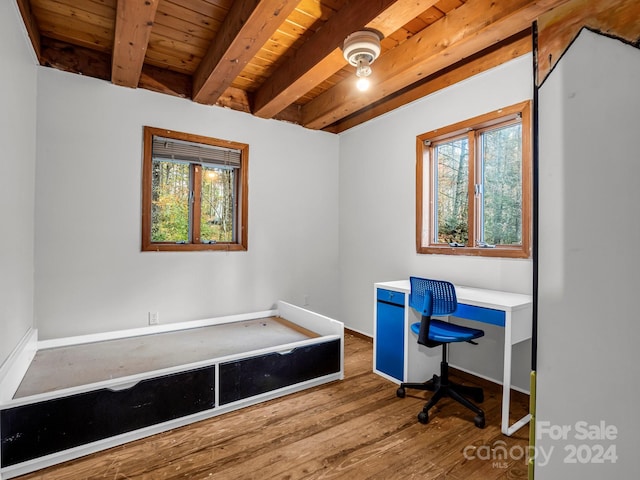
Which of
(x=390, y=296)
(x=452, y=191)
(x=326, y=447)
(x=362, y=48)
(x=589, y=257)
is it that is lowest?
(x=326, y=447)

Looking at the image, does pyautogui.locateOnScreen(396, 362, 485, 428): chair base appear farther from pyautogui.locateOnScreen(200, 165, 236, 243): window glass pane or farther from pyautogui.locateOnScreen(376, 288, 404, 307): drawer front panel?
pyautogui.locateOnScreen(200, 165, 236, 243): window glass pane

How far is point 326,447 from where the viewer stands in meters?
1.94

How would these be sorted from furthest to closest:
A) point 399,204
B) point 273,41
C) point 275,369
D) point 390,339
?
1. point 399,204
2. point 390,339
3. point 273,41
4. point 275,369

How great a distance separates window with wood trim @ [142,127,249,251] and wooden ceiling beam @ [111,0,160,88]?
0.48 metres

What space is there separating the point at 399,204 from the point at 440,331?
1.51 meters

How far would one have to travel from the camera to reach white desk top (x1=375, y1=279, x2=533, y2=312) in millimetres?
2119

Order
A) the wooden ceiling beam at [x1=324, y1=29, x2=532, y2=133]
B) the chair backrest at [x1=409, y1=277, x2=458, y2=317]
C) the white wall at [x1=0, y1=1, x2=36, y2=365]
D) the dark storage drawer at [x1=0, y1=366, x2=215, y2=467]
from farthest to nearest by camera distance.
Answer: the wooden ceiling beam at [x1=324, y1=29, x2=532, y2=133] → the chair backrest at [x1=409, y1=277, x2=458, y2=317] → the white wall at [x1=0, y1=1, x2=36, y2=365] → the dark storage drawer at [x1=0, y1=366, x2=215, y2=467]

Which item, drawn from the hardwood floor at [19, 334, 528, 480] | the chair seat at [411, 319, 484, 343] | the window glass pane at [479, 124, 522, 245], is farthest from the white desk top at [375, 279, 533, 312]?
the hardwood floor at [19, 334, 528, 480]

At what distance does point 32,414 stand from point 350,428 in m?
1.75

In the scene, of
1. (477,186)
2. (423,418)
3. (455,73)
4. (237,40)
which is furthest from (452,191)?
(237,40)

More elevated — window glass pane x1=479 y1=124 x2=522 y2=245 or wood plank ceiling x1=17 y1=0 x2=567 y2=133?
wood plank ceiling x1=17 y1=0 x2=567 y2=133

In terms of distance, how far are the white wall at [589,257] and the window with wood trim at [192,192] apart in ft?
10.3

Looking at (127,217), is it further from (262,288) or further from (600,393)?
(600,393)

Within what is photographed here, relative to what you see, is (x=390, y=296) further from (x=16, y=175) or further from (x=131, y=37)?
(x=16, y=175)
